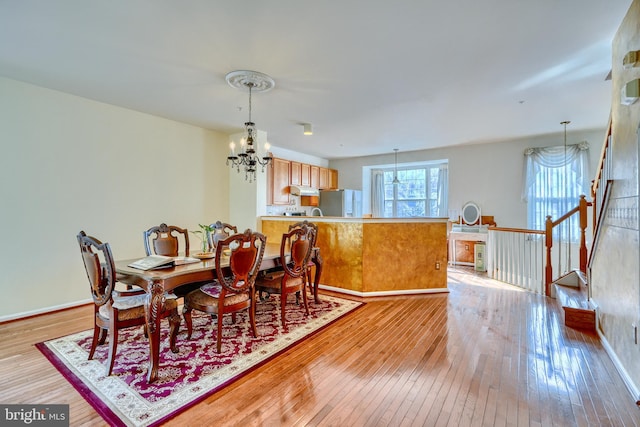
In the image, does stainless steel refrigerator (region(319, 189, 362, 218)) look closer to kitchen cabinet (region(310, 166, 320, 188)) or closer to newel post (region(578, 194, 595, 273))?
kitchen cabinet (region(310, 166, 320, 188))

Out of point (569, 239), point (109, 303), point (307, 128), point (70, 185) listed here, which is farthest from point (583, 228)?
point (70, 185)

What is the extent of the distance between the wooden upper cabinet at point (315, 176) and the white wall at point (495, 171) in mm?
2418

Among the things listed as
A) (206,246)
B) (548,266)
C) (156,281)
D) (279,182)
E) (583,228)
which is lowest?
(548,266)

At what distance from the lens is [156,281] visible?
7.36 feet

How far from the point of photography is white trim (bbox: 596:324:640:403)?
6.56ft

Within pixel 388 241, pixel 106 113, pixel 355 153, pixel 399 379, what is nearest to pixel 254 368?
pixel 399 379

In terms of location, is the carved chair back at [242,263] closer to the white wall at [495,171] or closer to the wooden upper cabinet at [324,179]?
the wooden upper cabinet at [324,179]

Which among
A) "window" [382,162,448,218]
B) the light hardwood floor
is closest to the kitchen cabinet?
"window" [382,162,448,218]

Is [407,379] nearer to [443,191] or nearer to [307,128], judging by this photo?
[307,128]

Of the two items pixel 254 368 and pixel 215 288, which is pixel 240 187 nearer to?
pixel 215 288

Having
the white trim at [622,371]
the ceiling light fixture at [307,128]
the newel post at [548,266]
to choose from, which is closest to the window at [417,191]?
the newel post at [548,266]

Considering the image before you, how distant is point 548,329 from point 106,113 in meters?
6.01

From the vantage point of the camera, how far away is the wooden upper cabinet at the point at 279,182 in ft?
20.2

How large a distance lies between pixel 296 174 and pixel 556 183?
5.26 metres
